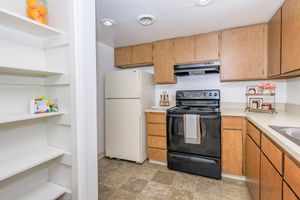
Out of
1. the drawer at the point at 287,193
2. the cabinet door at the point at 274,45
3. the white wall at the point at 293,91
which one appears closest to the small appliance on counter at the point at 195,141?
the cabinet door at the point at 274,45

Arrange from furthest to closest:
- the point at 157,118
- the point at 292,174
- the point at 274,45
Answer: the point at 157,118
the point at 274,45
the point at 292,174

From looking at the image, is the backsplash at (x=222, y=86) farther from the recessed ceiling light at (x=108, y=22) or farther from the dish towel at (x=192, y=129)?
the recessed ceiling light at (x=108, y=22)

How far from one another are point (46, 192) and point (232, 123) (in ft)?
6.89

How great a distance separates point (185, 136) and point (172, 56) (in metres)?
1.32

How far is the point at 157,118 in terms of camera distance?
2494 mm

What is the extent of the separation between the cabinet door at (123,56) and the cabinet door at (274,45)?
2.14 m

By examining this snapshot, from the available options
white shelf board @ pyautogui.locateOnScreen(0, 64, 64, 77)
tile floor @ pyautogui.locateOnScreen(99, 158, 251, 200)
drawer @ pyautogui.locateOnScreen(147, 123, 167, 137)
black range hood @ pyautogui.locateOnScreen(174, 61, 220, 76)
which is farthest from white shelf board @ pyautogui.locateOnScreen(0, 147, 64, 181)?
black range hood @ pyautogui.locateOnScreen(174, 61, 220, 76)

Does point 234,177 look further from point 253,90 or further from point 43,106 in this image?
point 43,106

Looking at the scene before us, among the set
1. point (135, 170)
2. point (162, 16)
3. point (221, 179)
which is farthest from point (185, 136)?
point (162, 16)

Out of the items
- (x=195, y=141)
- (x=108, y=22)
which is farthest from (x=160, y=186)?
(x=108, y=22)

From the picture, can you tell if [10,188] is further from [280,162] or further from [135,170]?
[280,162]

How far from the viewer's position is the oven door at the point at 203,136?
2061 millimetres

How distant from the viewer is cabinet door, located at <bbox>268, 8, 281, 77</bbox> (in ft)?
5.62

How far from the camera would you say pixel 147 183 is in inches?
79.5
